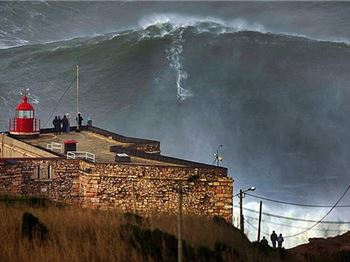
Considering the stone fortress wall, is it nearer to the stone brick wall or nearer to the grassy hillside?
the stone brick wall

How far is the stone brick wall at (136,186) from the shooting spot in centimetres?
1585

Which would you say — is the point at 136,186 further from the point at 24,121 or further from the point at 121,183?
the point at 24,121

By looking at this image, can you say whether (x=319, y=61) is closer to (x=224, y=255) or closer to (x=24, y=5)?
(x=24, y=5)

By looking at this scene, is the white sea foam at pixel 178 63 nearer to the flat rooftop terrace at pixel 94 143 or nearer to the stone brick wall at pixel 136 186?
the flat rooftop terrace at pixel 94 143

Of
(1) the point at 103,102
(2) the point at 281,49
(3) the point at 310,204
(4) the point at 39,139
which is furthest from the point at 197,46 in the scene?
(4) the point at 39,139

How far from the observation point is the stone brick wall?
15.9m

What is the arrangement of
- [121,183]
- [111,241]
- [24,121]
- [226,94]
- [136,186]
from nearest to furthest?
[111,241] → [136,186] → [121,183] → [24,121] → [226,94]

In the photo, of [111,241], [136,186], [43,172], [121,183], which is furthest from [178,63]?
[111,241]

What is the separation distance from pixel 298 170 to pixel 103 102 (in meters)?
21.2

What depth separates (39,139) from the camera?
21.9 meters

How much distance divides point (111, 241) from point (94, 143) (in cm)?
1465

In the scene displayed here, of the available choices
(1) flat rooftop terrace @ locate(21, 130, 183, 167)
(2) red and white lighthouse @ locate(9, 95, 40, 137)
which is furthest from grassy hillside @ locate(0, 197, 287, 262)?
(2) red and white lighthouse @ locate(9, 95, 40, 137)

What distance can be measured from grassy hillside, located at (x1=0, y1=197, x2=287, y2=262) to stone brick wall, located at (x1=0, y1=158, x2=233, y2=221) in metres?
6.30

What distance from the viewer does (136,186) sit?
16.0m
